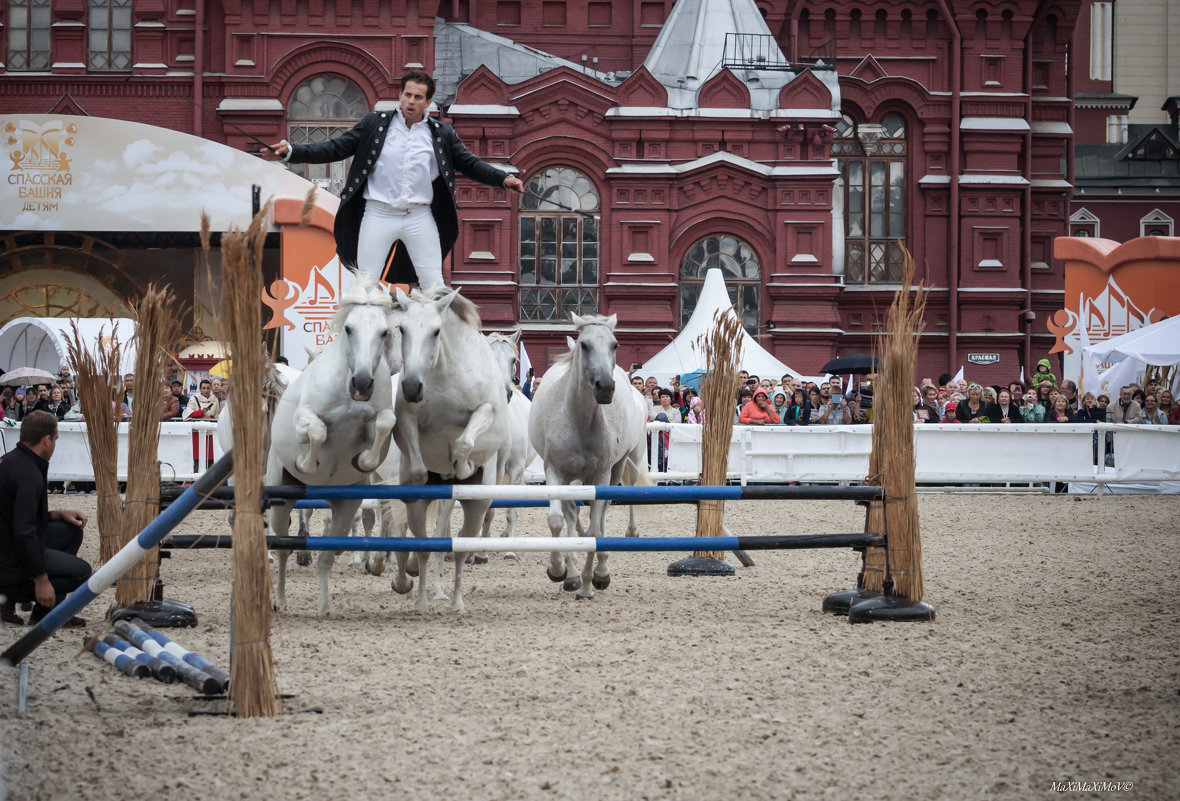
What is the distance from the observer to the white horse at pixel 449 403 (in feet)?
27.6

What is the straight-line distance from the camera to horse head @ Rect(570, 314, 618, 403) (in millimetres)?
9109

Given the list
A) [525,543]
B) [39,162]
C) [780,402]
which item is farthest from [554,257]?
[525,543]

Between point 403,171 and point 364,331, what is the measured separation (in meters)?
1.76

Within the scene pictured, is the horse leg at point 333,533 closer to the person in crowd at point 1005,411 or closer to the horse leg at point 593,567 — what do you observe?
the horse leg at point 593,567

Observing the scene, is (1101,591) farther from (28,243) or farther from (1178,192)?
(1178,192)

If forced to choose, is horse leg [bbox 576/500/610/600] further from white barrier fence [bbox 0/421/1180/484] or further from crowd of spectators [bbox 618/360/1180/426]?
crowd of spectators [bbox 618/360/1180/426]

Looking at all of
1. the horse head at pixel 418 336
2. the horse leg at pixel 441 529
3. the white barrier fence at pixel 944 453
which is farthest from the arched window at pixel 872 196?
the horse head at pixel 418 336

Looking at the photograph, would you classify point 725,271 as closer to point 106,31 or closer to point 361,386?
point 106,31

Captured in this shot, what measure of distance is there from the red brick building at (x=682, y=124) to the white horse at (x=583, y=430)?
70.3 ft

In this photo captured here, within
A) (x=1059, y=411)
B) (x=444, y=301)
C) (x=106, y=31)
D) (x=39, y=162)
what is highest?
(x=106, y=31)

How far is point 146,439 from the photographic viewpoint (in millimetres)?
8297

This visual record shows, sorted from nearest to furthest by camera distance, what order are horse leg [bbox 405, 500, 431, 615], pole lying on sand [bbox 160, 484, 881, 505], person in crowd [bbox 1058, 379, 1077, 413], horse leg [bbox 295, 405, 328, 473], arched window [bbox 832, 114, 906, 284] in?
pole lying on sand [bbox 160, 484, 881, 505] < horse leg [bbox 295, 405, 328, 473] < horse leg [bbox 405, 500, 431, 615] < person in crowd [bbox 1058, 379, 1077, 413] < arched window [bbox 832, 114, 906, 284]

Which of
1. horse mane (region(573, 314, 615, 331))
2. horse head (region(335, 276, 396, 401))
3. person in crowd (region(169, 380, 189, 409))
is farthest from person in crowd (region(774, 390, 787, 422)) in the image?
horse head (region(335, 276, 396, 401))

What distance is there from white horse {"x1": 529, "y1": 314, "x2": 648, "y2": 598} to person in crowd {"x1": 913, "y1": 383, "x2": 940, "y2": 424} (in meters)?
11.8
